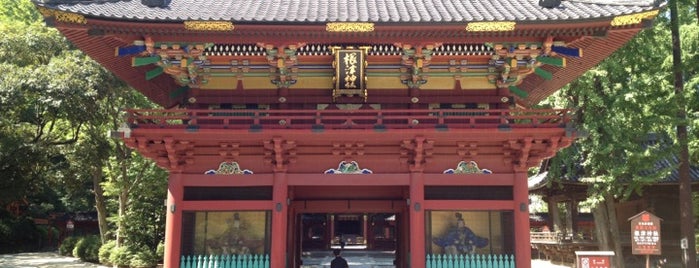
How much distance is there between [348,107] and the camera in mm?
12062

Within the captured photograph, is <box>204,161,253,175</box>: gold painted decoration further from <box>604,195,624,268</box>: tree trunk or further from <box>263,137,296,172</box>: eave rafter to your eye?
<box>604,195,624,268</box>: tree trunk

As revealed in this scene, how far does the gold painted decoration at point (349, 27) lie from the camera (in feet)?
33.4

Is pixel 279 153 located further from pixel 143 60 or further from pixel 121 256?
pixel 121 256

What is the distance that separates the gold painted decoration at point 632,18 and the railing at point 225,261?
8.36 m

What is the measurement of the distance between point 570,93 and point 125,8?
57.7 ft

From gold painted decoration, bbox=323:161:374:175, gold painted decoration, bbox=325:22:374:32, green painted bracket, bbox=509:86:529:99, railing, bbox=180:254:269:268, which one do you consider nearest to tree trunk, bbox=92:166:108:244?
railing, bbox=180:254:269:268

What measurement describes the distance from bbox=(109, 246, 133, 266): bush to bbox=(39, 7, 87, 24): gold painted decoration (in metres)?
19.7

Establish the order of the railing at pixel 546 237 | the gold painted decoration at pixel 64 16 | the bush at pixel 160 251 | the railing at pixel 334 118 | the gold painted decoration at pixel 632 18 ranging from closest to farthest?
1. the gold painted decoration at pixel 64 16
2. the gold painted decoration at pixel 632 18
3. the railing at pixel 334 118
4. the bush at pixel 160 251
5. the railing at pixel 546 237

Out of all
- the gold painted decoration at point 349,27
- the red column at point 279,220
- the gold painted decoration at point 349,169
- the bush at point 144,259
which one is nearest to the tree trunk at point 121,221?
the bush at point 144,259

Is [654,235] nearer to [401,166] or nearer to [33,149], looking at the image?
[401,166]

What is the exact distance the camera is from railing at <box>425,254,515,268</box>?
446 inches

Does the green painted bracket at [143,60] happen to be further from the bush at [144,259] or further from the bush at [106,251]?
the bush at [106,251]

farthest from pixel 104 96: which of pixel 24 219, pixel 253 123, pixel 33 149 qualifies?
pixel 24 219

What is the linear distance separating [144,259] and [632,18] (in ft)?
79.8
